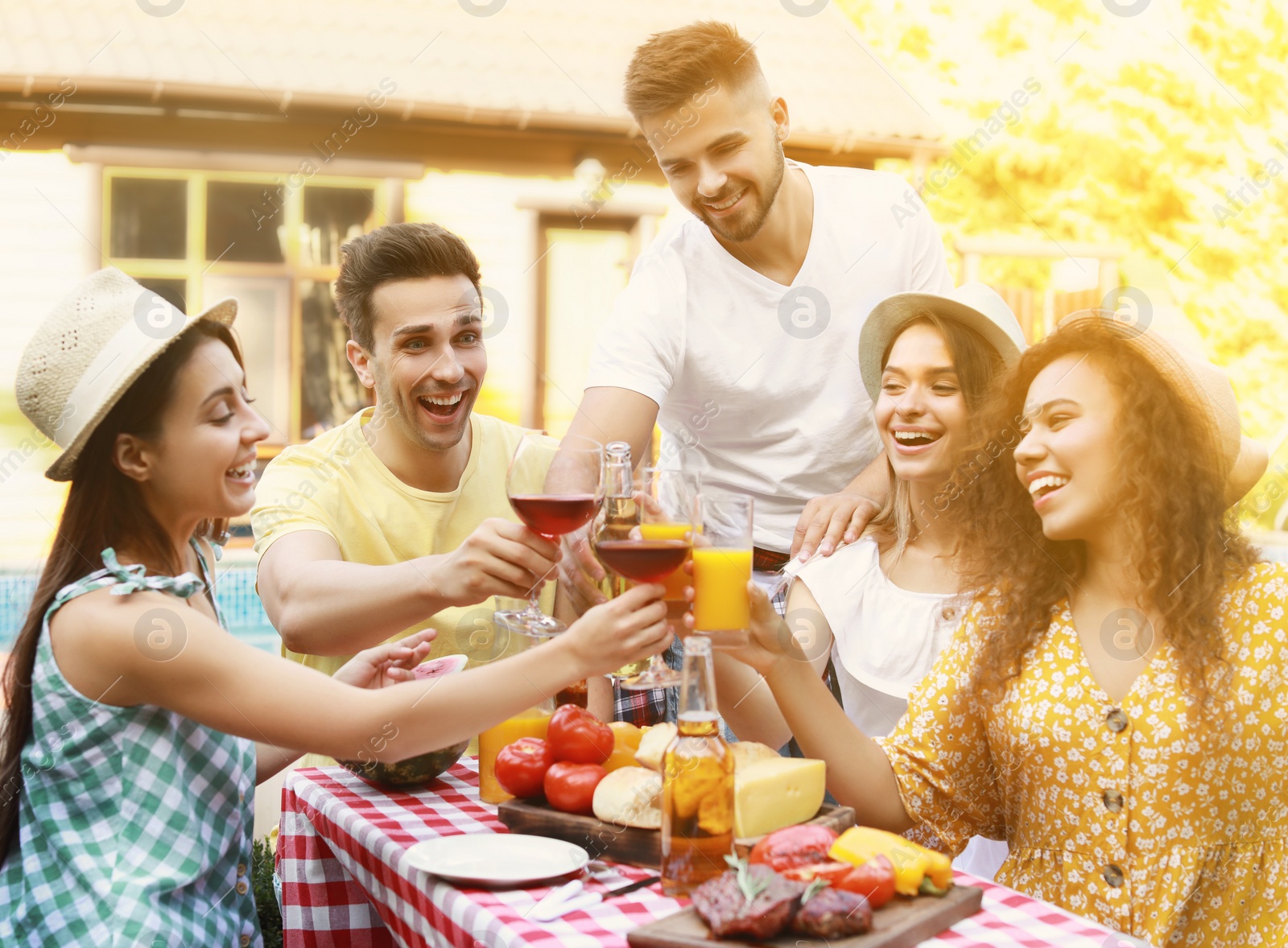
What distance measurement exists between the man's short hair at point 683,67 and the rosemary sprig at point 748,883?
6.45ft

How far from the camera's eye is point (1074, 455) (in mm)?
1958

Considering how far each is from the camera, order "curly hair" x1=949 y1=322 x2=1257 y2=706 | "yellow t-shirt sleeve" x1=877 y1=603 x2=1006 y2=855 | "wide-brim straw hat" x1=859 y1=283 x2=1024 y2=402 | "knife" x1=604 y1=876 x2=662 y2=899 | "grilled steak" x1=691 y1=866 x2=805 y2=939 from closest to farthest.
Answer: "grilled steak" x1=691 y1=866 x2=805 y2=939
"knife" x1=604 y1=876 x2=662 y2=899
"curly hair" x1=949 y1=322 x2=1257 y2=706
"yellow t-shirt sleeve" x1=877 y1=603 x2=1006 y2=855
"wide-brim straw hat" x1=859 y1=283 x2=1024 y2=402

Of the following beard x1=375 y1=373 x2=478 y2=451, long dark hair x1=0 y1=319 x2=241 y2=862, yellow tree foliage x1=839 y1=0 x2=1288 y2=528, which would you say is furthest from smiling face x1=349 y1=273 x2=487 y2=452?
yellow tree foliage x1=839 y1=0 x2=1288 y2=528

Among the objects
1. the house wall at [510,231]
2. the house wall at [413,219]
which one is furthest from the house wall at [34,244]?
the house wall at [510,231]

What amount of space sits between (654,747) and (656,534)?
343 mm

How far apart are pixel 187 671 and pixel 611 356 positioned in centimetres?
155

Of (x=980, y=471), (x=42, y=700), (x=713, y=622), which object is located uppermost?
(x=980, y=471)

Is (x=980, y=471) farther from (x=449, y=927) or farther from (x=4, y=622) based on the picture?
(x=4, y=622)

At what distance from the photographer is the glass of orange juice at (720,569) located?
1.74 m

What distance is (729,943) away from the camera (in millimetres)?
1341

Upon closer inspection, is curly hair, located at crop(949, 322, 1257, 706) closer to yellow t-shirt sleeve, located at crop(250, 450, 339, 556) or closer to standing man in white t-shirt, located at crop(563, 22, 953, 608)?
standing man in white t-shirt, located at crop(563, 22, 953, 608)

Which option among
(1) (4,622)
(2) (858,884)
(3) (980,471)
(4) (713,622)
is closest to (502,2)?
(1) (4,622)

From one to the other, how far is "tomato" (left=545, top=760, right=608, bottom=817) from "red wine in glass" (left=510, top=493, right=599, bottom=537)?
1.27ft

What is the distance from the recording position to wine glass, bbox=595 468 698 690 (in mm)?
1681
